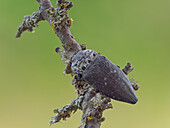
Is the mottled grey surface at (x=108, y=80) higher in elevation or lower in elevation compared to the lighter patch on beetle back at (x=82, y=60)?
lower

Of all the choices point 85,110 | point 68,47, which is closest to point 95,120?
point 85,110

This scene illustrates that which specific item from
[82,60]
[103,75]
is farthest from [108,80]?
[82,60]

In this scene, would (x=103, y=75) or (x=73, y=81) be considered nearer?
(x=103, y=75)

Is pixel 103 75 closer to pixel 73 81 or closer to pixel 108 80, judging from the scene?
pixel 108 80

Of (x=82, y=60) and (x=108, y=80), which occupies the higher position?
(x=82, y=60)

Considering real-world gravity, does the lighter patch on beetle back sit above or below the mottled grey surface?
above
